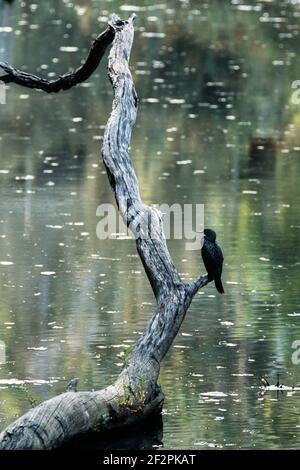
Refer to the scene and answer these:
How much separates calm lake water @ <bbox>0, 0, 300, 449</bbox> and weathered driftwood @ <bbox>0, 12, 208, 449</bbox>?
0.30 metres

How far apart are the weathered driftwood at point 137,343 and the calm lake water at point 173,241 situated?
1.00ft

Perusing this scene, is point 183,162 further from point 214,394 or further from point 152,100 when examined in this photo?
point 214,394

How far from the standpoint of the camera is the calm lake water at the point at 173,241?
13.4 m

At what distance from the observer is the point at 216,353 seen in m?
14.6

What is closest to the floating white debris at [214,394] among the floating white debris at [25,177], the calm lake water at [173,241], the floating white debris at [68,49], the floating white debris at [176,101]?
the calm lake water at [173,241]

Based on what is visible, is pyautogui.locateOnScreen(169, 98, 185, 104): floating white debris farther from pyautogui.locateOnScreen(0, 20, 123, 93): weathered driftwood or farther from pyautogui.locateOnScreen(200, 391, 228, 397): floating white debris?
pyautogui.locateOnScreen(200, 391, 228, 397): floating white debris

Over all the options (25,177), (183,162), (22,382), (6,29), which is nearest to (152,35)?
(6,29)

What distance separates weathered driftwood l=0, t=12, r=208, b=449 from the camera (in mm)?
11258

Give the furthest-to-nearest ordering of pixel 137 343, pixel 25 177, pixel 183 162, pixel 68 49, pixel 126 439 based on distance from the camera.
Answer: pixel 68 49, pixel 183 162, pixel 25 177, pixel 137 343, pixel 126 439

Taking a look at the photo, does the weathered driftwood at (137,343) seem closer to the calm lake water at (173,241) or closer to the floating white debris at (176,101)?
the calm lake water at (173,241)

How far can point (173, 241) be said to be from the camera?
1977cm

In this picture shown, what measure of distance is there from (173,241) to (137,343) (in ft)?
23.0

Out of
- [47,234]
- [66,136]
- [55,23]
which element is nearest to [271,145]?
[66,136]

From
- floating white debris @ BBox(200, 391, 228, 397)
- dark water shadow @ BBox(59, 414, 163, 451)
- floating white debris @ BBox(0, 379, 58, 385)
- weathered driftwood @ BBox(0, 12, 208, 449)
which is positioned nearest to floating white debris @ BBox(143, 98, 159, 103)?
weathered driftwood @ BBox(0, 12, 208, 449)
